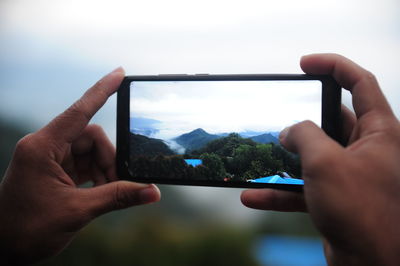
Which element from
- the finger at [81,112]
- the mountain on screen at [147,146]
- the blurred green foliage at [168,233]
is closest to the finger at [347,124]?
the mountain on screen at [147,146]

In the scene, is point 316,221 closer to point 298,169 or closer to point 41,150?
point 298,169

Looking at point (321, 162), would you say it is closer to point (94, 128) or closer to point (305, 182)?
point (305, 182)

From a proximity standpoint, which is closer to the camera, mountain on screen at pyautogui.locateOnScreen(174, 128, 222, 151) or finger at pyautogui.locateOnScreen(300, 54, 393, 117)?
finger at pyautogui.locateOnScreen(300, 54, 393, 117)

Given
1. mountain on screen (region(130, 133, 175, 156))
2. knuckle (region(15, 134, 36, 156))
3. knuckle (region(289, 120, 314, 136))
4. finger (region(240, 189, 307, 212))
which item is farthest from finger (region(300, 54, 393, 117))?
knuckle (region(15, 134, 36, 156))

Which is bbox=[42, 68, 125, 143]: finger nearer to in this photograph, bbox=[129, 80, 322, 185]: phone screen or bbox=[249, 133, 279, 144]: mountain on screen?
bbox=[129, 80, 322, 185]: phone screen

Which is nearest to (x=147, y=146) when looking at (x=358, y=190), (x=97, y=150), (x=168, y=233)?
(x=97, y=150)

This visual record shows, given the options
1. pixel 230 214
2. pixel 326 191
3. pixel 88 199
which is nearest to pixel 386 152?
pixel 326 191
